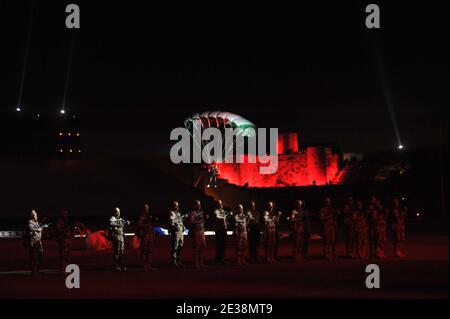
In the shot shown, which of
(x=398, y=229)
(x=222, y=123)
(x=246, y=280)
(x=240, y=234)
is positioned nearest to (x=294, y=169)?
(x=222, y=123)

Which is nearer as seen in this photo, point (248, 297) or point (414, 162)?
point (248, 297)

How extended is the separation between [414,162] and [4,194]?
5208 centimetres

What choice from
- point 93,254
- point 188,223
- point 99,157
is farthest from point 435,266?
point 99,157

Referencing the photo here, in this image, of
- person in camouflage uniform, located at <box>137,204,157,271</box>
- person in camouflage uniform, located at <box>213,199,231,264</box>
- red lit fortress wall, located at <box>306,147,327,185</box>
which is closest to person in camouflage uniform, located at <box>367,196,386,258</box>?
person in camouflage uniform, located at <box>213,199,231,264</box>

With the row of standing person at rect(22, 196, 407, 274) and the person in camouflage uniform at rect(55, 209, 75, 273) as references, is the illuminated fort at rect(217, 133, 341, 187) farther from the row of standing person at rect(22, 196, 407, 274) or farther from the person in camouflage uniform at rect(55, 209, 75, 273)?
the person in camouflage uniform at rect(55, 209, 75, 273)

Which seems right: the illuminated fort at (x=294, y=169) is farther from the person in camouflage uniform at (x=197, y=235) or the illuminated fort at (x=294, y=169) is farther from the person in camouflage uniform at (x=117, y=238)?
the person in camouflage uniform at (x=117, y=238)

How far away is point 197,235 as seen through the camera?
21375 millimetres

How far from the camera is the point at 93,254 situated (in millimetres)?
27453

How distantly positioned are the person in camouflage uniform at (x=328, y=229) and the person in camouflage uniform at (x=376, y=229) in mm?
1174

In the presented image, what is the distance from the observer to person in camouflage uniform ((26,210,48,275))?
20095 mm

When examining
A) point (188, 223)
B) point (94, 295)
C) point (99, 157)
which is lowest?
point (94, 295)

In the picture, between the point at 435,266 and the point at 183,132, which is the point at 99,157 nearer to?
the point at 183,132

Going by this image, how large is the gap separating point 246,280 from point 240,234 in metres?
4.79

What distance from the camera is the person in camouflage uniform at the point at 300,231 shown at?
2266cm
